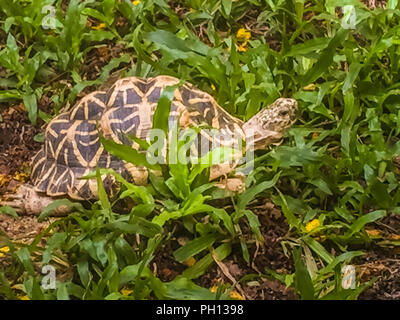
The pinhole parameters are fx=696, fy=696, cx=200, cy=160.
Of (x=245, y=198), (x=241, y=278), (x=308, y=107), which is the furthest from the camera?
(x=308, y=107)

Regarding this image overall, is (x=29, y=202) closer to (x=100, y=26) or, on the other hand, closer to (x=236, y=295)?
(x=236, y=295)

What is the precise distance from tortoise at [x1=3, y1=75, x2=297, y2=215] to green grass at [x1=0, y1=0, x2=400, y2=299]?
0.13 metres

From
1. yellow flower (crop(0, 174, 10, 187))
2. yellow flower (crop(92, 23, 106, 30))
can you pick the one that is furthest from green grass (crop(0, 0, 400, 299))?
yellow flower (crop(0, 174, 10, 187))

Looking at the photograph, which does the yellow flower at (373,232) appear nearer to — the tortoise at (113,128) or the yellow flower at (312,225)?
the yellow flower at (312,225)

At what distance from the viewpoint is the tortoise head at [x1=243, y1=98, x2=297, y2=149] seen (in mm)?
3443

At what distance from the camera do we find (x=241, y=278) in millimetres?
2916

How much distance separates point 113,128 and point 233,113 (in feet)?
2.24

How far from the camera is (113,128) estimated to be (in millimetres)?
3318

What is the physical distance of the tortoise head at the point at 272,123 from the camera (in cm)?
344

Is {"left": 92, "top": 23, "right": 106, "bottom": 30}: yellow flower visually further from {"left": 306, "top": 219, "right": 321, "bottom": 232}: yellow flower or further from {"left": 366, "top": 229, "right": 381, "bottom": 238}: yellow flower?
{"left": 366, "top": 229, "right": 381, "bottom": 238}: yellow flower

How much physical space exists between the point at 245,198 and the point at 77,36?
5.09 ft

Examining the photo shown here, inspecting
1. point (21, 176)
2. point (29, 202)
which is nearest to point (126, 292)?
point (29, 202)
